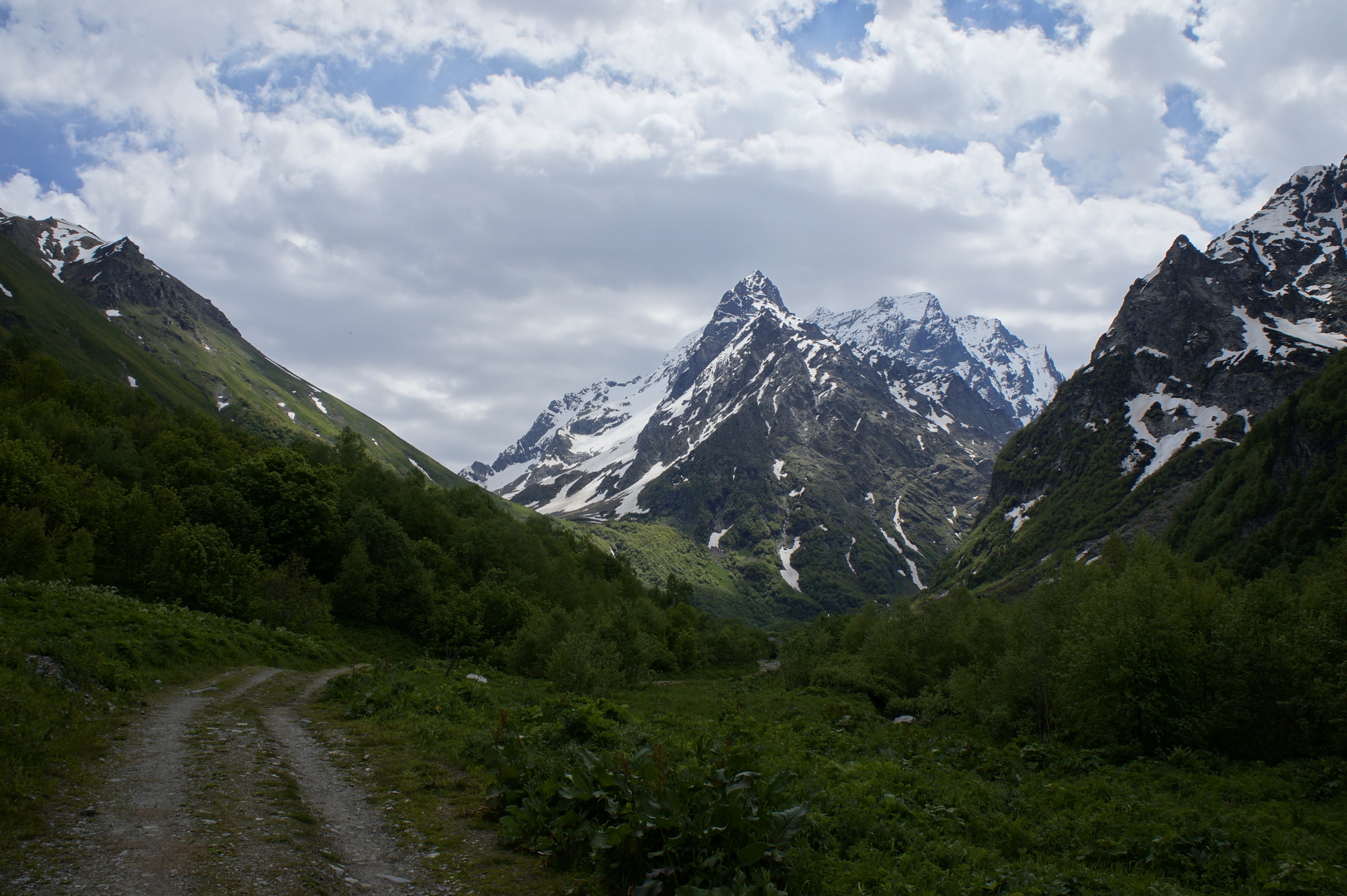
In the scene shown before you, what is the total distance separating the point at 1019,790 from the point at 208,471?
64.2m

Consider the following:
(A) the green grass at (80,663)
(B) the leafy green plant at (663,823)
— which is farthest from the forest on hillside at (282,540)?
(B) the leafy green plant at (663,823)

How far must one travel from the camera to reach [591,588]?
90.2 m

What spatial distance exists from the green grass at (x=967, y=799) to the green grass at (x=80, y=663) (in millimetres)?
6365

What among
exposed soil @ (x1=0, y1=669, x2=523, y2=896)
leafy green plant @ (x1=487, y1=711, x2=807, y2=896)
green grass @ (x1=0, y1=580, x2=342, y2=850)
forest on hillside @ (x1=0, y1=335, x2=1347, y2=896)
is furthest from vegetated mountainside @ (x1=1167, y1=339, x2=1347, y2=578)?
exposed soil @ (x1=0, y1=669, x2=523, y2=896)

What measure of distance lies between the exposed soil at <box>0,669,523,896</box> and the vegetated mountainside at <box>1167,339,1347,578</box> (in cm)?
16076

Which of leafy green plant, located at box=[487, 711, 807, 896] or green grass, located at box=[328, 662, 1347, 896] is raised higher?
Result: leafy green plant, located at box=[487, 711, 807, 896]

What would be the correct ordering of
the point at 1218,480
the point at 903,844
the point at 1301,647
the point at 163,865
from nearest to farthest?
Result: the point at 163,865
the point at 903,844
the point at 1301,647
the point at 1218,480

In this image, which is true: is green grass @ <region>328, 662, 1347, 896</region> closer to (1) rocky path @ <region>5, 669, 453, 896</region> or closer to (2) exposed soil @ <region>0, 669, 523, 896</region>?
(2) exposed soil @ <region>0, 669, 523, 896</region>

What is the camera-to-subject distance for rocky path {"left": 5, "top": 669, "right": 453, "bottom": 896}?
887cm

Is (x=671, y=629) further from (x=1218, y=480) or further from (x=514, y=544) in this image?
(x=1218, y=480)

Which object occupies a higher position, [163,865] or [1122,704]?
[1122,704]

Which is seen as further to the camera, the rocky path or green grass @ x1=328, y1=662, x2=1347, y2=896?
green grass @ x1=328, y1=662, x2=1347, y2=896

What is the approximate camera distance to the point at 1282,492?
15162cm

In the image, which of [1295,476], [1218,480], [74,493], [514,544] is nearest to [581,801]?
[74,493]
